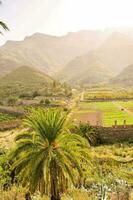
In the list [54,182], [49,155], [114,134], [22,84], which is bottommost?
[54,182]

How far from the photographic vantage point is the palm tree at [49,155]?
48.3 ft

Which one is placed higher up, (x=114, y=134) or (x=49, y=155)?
(x=114, y=134)

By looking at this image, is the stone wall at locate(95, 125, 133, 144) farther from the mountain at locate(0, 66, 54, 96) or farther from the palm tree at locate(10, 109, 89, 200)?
the mountain at locate(0, 66, 54, 96)

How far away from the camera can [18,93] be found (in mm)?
148375

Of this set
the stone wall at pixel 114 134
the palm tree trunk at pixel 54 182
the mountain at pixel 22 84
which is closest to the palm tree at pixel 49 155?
the palm tree trunk at pixel 54 182

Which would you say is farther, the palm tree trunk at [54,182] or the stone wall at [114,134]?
the stone wall at [114,134]

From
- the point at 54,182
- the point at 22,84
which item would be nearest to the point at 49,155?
the point at 54,182

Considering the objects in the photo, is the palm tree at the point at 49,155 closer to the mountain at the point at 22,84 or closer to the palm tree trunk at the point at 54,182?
the palm tree trunk at the point at 54,182

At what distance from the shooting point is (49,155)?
1452 centimetres

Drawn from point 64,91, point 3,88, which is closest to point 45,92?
point 64,91

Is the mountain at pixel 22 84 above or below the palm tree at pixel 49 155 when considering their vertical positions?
above

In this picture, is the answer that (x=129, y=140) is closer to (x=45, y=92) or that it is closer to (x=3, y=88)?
(x=45, y=92)

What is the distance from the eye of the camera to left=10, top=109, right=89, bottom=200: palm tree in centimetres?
1471

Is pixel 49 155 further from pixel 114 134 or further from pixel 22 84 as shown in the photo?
pixel 22 84
